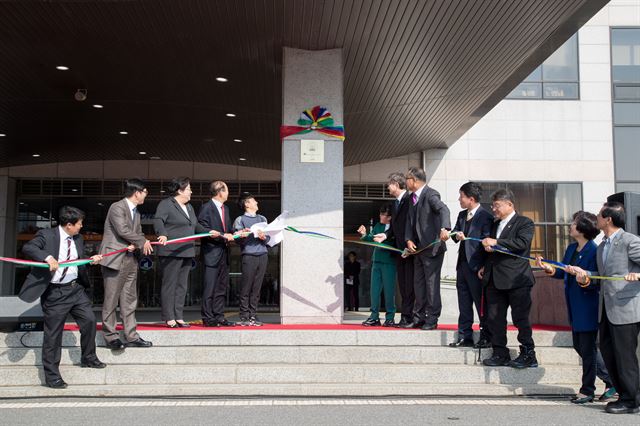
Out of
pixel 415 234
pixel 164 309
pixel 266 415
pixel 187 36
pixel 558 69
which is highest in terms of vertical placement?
pixel 558 69

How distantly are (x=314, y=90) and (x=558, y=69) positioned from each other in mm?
13087

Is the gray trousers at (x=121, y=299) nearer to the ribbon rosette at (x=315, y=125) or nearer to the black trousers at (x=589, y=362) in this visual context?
the ribbon rosette at (x=315, y=125)

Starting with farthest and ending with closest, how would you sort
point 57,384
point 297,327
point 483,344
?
point 297,327 → point 483,344 → point 57,384

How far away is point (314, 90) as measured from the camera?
10359 millimetres

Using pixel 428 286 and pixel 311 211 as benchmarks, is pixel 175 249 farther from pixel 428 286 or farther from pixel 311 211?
pixel 428 286

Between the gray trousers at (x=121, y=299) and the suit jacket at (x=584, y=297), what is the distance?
4.75 m

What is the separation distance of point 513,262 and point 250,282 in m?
3.61

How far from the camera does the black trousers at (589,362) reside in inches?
263

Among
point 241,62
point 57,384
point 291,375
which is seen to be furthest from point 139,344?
point 241,62

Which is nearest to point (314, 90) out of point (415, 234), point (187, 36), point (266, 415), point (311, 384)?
point (187, 36)

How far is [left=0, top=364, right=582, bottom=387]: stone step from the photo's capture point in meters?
7.09

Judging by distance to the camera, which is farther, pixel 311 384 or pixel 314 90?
pixel 314 90

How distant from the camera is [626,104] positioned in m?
20.7

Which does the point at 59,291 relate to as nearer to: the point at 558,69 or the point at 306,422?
the point at 306,422
